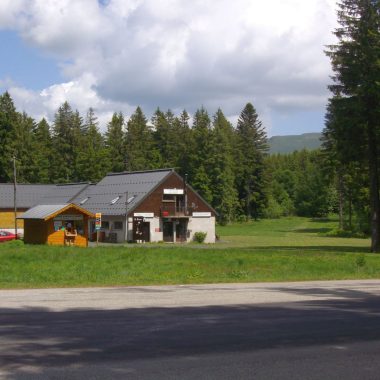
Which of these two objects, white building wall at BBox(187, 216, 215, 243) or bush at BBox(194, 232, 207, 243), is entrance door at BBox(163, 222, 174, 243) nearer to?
white building wall at BBox(187, 216, 215, 243)

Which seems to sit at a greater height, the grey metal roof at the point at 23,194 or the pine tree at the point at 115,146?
the pine tree at the point at 115,146

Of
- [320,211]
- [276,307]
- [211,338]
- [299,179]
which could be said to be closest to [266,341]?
[211,338]

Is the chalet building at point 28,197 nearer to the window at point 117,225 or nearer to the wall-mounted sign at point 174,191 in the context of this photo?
the window at point 117,225

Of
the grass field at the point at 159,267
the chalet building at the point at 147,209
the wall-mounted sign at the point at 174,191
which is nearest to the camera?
the grass field at the point at 159,267

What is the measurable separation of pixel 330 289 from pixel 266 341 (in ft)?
36.7

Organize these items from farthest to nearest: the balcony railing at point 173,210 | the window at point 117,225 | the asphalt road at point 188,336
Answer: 1. the balcony railing at point 173,210
2. the window at point 117,225
3. the asphalt road at point 188,336

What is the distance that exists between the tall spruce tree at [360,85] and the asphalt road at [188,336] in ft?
92.2

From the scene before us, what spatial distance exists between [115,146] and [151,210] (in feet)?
176

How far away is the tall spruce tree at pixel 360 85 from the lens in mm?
44781

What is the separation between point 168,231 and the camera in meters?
70.3

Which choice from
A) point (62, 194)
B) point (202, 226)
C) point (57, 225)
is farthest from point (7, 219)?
point (57, 225)

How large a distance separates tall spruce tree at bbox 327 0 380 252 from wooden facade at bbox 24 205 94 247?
19.6 m

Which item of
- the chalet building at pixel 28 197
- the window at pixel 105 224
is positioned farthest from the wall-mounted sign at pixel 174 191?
the chalet building at pixel 28 197

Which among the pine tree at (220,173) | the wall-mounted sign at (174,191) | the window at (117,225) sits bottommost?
the window at (117,225)
